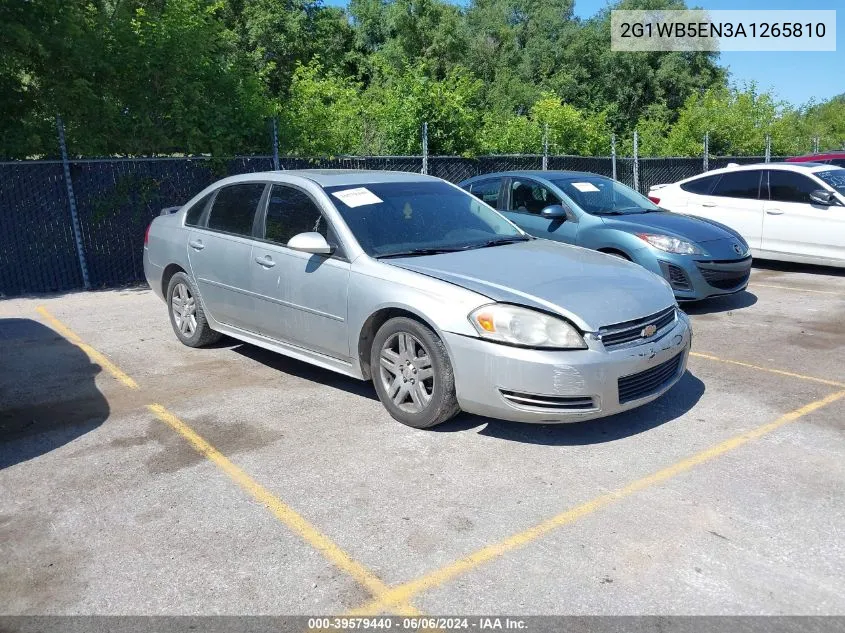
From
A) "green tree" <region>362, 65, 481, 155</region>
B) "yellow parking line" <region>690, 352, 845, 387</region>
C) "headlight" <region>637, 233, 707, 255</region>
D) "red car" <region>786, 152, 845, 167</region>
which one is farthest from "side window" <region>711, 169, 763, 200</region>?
"yellow parking line" <region>690, 352, 845, 387</region>

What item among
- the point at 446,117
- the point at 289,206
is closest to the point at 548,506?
the point at 289,206

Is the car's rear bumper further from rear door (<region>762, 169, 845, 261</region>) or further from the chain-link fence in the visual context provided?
rear door (<region>762, 169, 845, 261</region>)

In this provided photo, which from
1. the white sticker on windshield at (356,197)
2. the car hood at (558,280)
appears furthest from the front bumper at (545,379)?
the white sticker on windshield at (356,197)

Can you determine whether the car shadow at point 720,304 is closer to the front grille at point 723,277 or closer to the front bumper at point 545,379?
the front grille at point 723,277

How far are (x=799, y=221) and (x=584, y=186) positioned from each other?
11.8ft

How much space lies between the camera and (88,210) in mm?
10062

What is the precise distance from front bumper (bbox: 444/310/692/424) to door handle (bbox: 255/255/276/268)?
1.81 m

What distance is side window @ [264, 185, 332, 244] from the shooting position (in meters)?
5.43

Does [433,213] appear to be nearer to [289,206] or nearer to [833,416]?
[289,206]

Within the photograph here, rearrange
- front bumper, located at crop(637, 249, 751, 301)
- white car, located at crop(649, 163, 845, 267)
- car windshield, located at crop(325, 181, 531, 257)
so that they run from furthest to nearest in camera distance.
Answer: white car, located at crop(649, 163, 845, 267) → front bumper, located at crop(637, 249, 751, 301) → car windshield, located at crop(325, 181, 531, 257)

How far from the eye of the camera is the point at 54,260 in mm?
9914

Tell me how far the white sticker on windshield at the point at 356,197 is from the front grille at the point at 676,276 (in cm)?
375

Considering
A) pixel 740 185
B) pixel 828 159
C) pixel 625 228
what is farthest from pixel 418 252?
pixel 828 159

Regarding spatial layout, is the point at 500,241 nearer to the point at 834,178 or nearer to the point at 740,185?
the point at 740,185
